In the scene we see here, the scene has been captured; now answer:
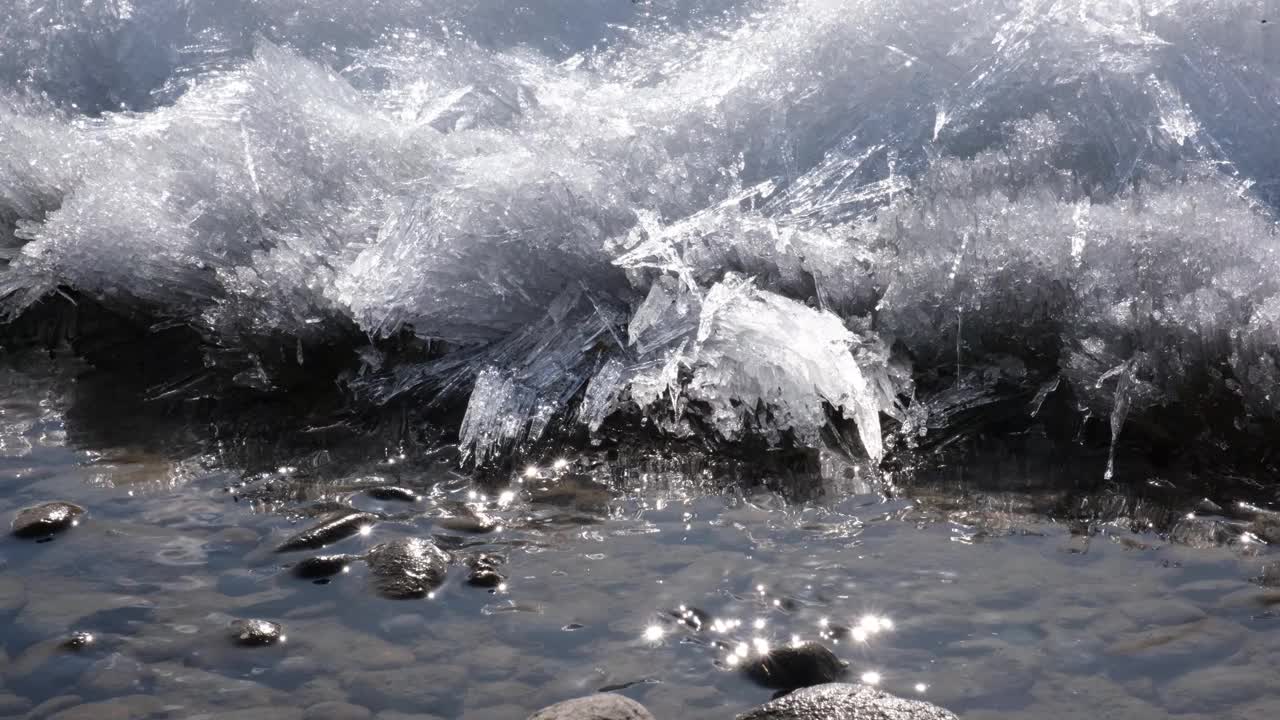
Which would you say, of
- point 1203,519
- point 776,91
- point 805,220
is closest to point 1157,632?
point 1203,519

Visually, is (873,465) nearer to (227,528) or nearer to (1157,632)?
(1157,632)

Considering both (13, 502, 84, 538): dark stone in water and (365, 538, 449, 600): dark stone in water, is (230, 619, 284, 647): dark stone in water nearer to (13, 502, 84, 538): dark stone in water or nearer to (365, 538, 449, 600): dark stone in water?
(365, 538, 449, 600): dark stone in water

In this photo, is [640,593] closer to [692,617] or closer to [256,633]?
[692,617]

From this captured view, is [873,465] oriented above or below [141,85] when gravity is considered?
below

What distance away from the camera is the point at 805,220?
3221 millimetres

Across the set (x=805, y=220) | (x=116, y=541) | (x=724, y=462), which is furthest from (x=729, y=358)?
(x=116, y=541)

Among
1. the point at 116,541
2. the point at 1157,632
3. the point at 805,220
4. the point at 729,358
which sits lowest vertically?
the point at 1157,632

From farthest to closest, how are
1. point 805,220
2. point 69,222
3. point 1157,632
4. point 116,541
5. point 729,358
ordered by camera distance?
point 69,222 → point 805,220 → point 729,358 → point 116,541 → point 1157,632

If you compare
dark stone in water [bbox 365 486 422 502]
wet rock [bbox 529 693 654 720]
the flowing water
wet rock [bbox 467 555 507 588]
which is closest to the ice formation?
the flowing water

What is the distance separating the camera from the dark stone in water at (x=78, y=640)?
75.8 inches

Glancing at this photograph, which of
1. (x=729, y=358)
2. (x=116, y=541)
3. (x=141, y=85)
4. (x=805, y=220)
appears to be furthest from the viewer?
(x=141, y=85)

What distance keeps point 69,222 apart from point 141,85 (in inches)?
46.7

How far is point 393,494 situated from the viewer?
2.52 meters

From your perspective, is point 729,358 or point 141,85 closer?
point 729,358
